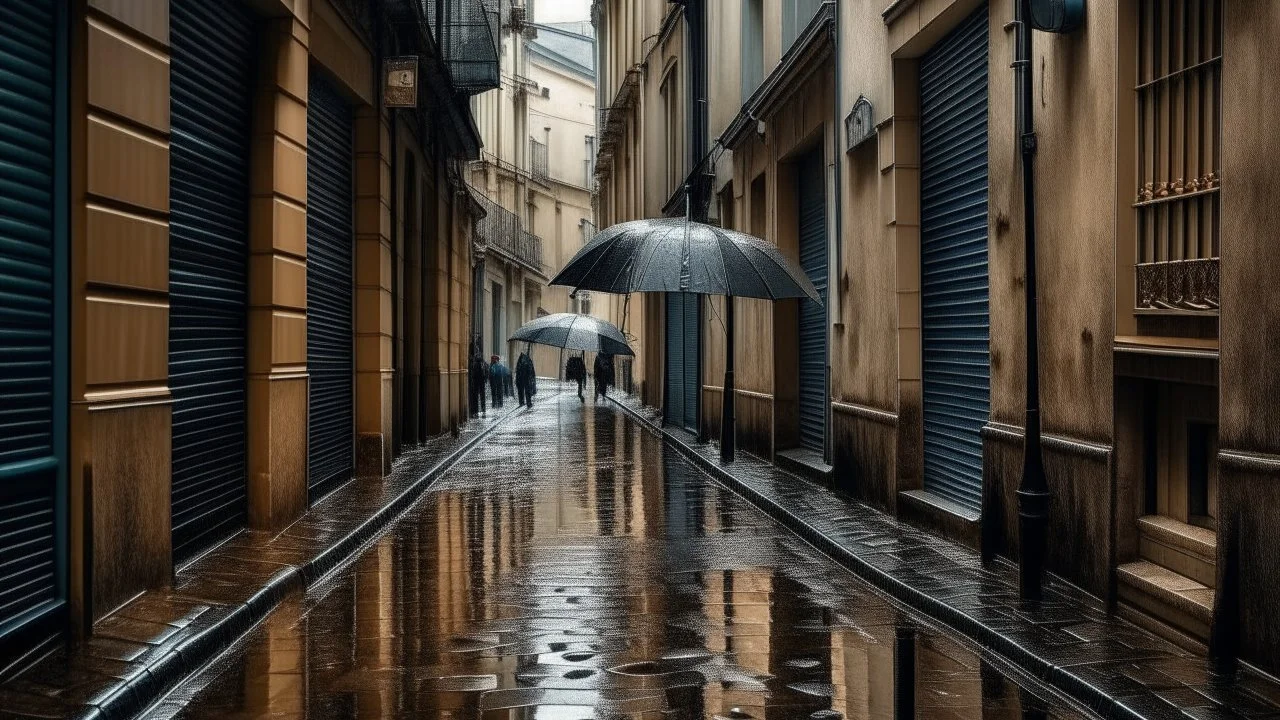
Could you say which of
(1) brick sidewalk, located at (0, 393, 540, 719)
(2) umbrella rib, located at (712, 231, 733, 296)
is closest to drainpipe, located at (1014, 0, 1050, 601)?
(1) brick sidewalk, located at (0, 393, 540, 719)

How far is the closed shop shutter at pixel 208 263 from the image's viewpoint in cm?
914

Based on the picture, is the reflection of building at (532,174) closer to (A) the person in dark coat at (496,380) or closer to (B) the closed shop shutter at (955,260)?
(A) the person in dark coat at (496,380)

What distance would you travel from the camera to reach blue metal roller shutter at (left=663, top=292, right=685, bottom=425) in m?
29.2

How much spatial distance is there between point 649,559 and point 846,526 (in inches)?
81.2

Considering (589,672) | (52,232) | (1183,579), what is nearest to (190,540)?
(52,232)

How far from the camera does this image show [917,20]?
11.6 metres

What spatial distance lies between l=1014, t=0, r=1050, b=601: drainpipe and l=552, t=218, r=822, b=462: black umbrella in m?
6.06

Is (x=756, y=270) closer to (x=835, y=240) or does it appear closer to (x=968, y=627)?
(x=835, y=240)

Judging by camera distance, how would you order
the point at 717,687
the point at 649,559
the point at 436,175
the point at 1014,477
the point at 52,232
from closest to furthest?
1. the point at 717,687
2. the point at 52,232
3. the point at 1014,477
4. the point at 649,559
5. the point at 436,175

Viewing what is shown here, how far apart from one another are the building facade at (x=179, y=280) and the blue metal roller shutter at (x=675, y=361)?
1148 cm

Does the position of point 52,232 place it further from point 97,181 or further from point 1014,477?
point 1014,477

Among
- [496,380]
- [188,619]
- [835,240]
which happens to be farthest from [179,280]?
[496,380]

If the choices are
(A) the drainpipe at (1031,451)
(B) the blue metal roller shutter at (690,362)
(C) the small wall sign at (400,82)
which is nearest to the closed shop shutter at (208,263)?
(C) the small wall sign at (400,82)

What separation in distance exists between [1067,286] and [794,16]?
10.6 m
